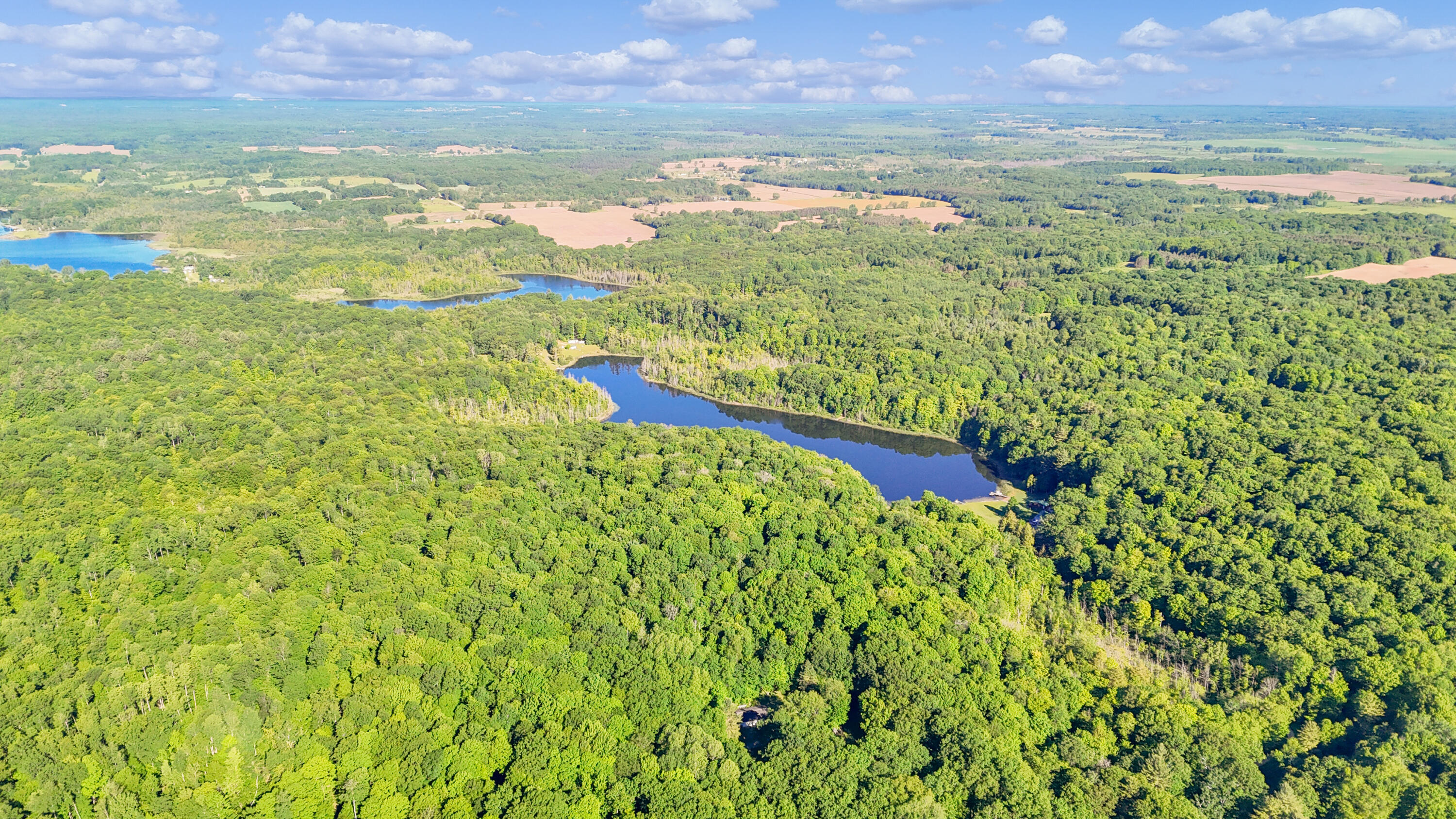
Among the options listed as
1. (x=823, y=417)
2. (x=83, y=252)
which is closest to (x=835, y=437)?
(x=823, y=417)

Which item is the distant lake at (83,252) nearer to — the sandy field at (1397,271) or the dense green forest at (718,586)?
the dense green forest at (718,586)

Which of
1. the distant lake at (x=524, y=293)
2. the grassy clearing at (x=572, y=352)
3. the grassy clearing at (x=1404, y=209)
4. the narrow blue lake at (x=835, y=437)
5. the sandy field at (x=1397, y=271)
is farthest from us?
the grassy clearing at (x=1404, y=209)

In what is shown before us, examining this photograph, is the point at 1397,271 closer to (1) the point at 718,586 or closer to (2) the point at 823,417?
(2) the point at 823,417

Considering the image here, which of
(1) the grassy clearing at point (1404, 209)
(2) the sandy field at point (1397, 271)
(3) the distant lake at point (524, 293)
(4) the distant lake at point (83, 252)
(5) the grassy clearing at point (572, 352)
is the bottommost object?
(5) the grassy clearing at point (572, 352)

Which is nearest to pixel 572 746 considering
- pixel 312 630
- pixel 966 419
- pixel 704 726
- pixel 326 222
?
pixel 704 726

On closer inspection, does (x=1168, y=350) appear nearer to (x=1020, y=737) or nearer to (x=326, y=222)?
(x=1020, y=737)

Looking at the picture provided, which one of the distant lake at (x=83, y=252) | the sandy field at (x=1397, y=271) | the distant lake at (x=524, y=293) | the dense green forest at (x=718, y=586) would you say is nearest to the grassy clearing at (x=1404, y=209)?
the sandy field at (x=1397, y=271)
